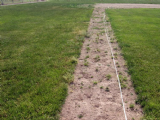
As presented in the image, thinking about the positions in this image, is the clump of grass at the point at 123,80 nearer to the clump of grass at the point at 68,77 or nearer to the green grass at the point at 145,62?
the green grass at the point at 145,62

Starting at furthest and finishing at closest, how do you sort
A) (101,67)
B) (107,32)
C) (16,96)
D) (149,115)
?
(107,32) → (101,67) → (16,96) → (149,115)

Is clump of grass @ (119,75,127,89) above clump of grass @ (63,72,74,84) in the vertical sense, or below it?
below

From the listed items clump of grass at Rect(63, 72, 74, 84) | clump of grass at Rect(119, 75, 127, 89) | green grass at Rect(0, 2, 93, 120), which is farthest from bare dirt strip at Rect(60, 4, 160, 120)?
green grass at Rect(0, 2, 93, 120)

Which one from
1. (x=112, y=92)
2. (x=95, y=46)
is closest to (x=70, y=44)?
(x=95, y=46)

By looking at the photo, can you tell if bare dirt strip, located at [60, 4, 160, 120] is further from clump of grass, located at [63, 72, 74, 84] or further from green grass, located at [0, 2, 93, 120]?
green grass, located at [0, 2, 93, 120]

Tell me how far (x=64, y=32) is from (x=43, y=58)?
4401 millimetres

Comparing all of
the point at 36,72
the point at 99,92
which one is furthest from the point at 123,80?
the point at 36,72

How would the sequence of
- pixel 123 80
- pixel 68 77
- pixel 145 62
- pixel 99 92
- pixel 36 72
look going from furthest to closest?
pixel 145 62 < pixel 36 72 < pixel 68 77 < pixel 123 80 < pixel 99 92

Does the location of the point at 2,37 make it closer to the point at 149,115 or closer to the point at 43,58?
the point at 43,58

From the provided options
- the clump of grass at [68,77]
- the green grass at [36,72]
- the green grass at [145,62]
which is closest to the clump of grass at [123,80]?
the green grass at [145,62]

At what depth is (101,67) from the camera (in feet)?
18.8

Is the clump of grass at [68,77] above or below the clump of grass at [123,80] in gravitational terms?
above

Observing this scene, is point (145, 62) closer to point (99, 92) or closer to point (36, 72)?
point (99, 92)

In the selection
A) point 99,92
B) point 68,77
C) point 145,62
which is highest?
point 145,62
